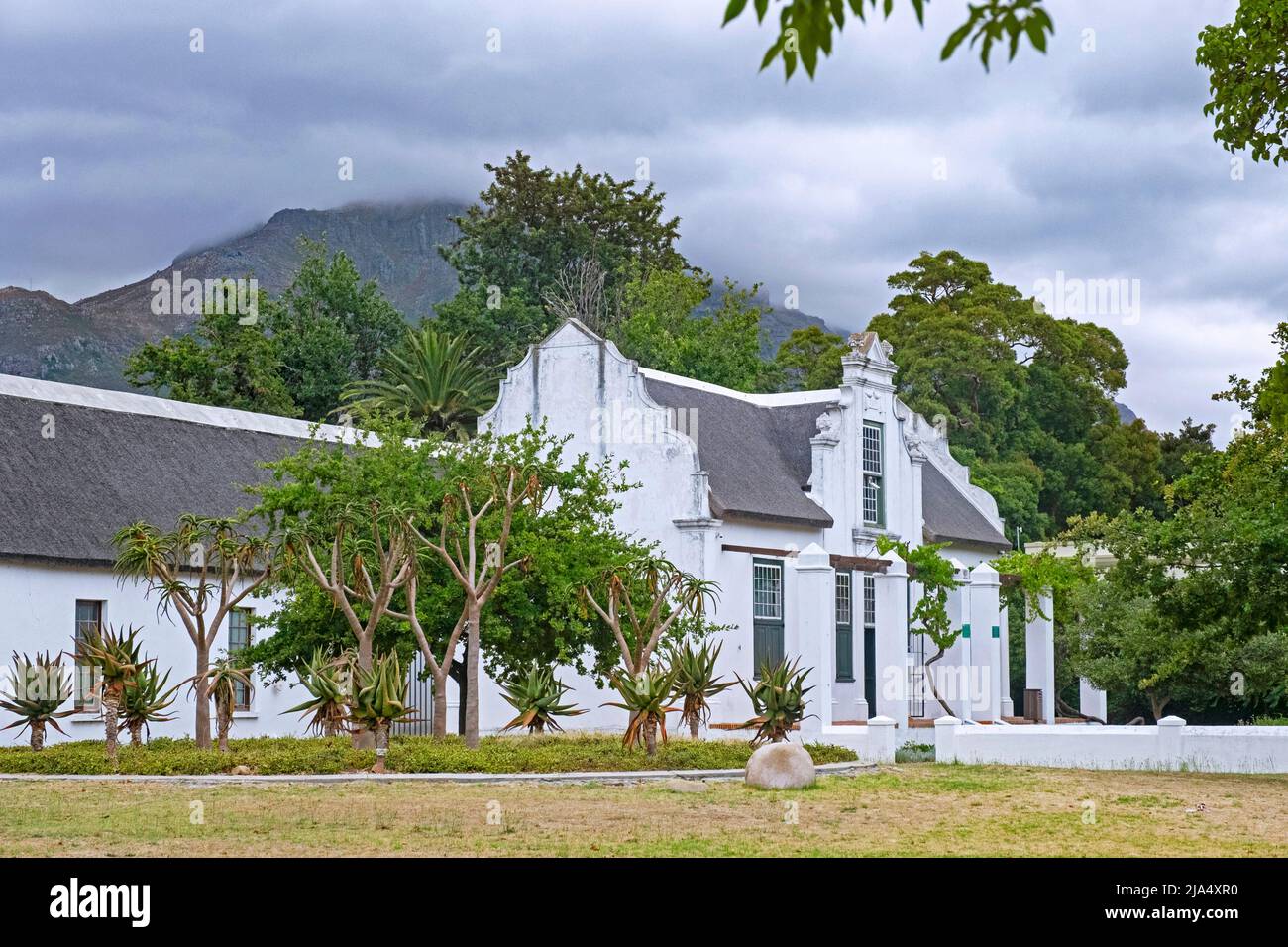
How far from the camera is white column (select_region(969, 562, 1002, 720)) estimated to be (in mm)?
36688

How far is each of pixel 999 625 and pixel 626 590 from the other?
16567 millimetres

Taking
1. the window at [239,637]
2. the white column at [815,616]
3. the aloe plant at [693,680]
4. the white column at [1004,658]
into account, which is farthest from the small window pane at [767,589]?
the window at [239,637]

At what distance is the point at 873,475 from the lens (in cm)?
3809

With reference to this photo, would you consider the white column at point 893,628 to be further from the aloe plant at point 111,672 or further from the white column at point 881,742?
the aloe plant at point 111,672

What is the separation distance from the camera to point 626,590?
26.6 metres

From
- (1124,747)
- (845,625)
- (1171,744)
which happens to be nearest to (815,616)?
(845,625)

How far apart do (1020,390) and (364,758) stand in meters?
43.4

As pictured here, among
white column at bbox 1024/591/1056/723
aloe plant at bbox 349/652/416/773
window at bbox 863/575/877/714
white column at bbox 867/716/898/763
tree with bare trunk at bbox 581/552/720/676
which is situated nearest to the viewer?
aloe plant at bbox 349/652/416/773

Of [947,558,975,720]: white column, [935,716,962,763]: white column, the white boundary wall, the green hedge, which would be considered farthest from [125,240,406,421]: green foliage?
the white boundary wall

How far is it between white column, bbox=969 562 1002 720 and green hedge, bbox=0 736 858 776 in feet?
37.6

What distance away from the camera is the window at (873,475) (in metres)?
37.9

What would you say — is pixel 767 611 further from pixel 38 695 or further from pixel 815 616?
pixel 38 695

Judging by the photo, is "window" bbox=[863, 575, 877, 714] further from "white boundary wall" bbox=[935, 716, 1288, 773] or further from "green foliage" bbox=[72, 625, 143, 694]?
"green foliage" bbox=[72, 625, 143, 694]
